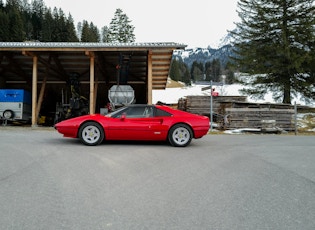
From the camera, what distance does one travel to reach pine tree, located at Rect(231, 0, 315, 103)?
72.7 ft

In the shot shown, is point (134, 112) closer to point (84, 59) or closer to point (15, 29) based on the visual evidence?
point (84, 59)

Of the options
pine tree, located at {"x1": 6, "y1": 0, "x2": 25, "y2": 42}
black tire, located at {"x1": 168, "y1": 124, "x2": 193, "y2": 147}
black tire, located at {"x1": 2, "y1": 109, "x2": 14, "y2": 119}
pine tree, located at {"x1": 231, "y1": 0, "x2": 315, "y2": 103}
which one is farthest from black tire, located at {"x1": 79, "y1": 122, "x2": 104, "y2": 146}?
pine tree, located at {"x1": 6, "y1": 0, "x2": 25, "y2": 42}

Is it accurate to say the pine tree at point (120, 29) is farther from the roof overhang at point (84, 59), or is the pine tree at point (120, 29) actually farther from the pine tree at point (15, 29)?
the roof overhang at point (84, 59)

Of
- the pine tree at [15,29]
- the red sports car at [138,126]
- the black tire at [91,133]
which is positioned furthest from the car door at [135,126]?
the pine tree at [15,29]

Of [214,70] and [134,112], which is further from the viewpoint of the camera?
[214,70]

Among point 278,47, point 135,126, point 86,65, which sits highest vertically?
point 278,47

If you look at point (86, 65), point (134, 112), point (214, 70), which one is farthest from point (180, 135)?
point (214, 70)

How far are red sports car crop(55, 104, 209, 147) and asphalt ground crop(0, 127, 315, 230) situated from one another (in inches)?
41.9

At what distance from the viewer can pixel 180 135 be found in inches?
305

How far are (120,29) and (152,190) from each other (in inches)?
2371

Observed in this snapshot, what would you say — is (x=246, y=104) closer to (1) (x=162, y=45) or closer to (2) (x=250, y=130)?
(2) (x=250, y=130)

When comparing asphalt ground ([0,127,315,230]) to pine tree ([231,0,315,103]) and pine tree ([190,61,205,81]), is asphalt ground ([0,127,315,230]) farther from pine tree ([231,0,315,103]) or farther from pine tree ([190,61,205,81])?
pine tree ([190,61,205,81])

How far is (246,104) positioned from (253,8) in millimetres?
12744

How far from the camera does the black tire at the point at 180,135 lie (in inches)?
302
